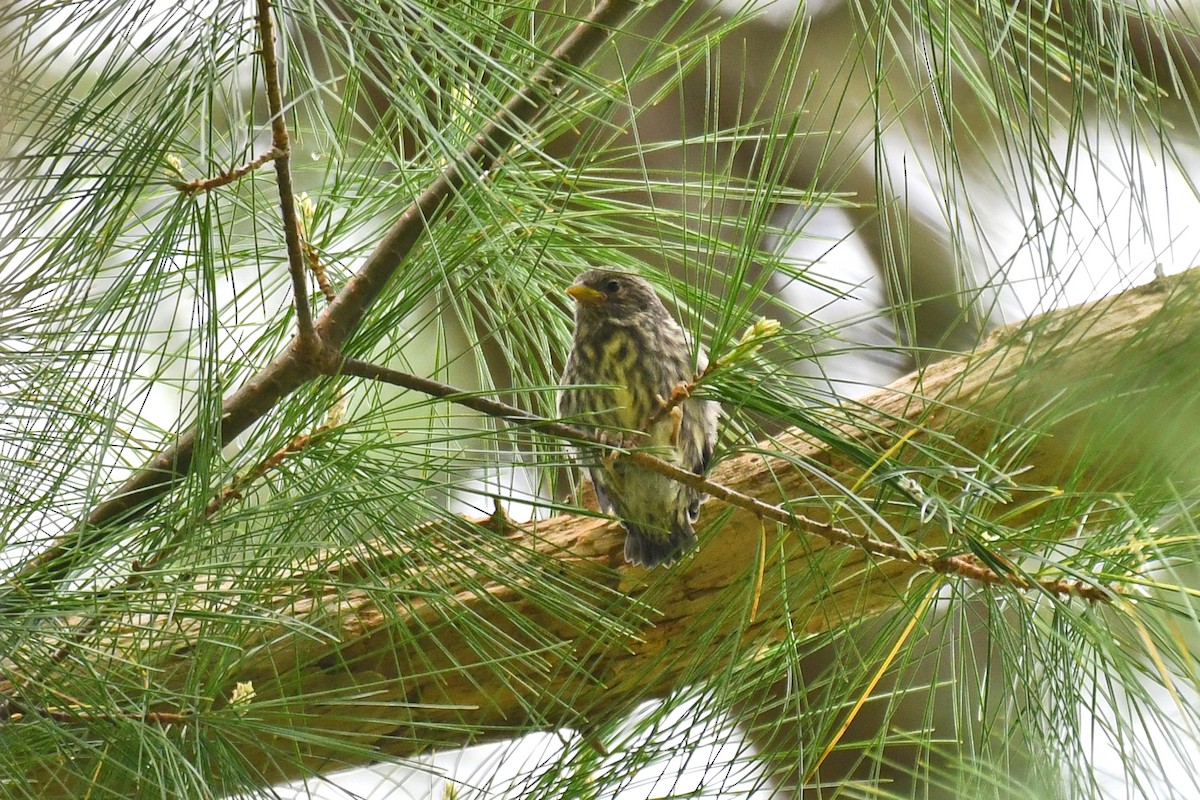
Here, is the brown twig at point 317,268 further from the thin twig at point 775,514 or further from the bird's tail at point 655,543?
the bird's tail at point 655,543

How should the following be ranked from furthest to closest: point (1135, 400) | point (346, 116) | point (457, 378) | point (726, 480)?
1. point (457, 378)
2. point (726, 480)
3. point (346, 116)
4. point (1135, 400)

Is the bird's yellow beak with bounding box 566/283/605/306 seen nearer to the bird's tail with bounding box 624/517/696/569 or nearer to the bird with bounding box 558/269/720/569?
the bird with bounding box 558/269/720/569

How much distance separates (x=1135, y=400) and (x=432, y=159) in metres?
1.03

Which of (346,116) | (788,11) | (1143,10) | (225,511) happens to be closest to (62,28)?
(346,116)

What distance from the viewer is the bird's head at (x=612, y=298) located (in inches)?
101

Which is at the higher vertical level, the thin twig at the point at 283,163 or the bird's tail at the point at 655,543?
the thin twig at the point at 283,163

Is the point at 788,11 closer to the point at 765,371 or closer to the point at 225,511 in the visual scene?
the point at 765,371

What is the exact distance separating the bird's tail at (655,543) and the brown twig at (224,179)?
1.18m

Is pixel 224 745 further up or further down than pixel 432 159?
further down

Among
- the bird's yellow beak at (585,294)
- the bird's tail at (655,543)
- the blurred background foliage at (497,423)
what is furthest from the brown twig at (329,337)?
the bird's tail at (655,543)

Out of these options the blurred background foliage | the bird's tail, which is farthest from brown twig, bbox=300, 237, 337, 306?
the bird's tail

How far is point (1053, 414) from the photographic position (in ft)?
4.68

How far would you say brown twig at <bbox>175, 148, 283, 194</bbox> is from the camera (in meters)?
1.51

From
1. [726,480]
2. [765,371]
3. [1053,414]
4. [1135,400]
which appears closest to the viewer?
[1135,400]
